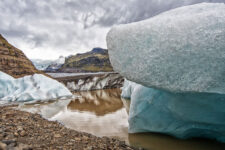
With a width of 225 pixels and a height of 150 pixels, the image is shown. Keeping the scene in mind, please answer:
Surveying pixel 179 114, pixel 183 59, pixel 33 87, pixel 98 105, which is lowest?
pixel 98 105

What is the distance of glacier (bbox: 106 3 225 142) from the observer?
216cm

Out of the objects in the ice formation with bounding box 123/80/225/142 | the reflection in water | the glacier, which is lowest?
the reflection in water

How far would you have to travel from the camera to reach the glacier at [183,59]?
216 centimetres

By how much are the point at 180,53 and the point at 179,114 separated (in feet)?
4.68

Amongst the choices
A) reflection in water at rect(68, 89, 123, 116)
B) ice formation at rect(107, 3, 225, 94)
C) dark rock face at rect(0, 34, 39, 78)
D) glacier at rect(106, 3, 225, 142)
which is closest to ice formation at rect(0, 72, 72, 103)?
reflection in water at rect(68, 89, 123, 116)

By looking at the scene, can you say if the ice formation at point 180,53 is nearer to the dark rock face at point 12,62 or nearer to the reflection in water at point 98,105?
the reflection in water at point 98,105

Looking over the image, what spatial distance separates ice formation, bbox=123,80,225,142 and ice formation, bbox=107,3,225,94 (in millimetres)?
549

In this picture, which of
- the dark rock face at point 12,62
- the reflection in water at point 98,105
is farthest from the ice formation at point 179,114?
the dark rock face at point 12,62

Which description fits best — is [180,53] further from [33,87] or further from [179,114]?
[33,87]

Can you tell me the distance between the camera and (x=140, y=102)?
12.8 ft

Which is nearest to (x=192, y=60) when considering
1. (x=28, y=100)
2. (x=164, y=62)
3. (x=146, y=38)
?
(x=164, y=62)

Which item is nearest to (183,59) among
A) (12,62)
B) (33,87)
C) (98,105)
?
(98,105)

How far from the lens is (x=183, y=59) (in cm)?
219

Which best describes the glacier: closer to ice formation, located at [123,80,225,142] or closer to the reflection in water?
ice formation, located at [123,80,225,142]
